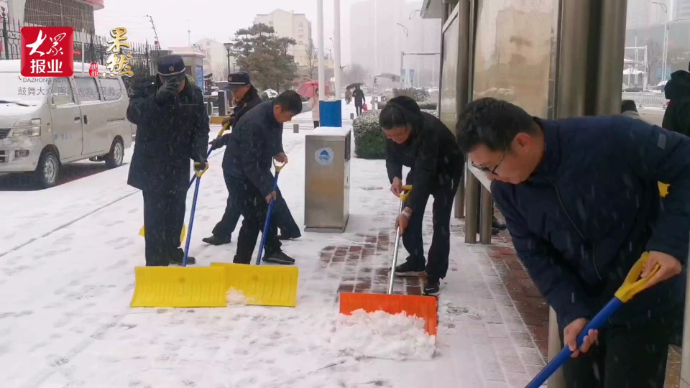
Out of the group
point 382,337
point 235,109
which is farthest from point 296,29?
point 382,337

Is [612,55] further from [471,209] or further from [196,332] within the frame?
[471,209]

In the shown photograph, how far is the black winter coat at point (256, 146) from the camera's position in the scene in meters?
5.42

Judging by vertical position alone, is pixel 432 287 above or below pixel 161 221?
below

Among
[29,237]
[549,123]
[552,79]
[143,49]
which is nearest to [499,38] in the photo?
[552,79]

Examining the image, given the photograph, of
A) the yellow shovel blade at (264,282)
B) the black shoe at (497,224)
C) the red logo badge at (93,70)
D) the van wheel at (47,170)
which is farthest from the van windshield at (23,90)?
the black shoe at (497,224)

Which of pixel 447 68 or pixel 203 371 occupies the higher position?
pixel 447 68

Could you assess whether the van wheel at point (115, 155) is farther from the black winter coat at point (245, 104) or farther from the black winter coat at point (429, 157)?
the black winter coat at point (429, 157)

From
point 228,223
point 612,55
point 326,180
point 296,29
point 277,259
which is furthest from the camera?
point 296,29

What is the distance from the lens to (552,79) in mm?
3301

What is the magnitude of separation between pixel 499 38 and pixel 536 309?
2080mm

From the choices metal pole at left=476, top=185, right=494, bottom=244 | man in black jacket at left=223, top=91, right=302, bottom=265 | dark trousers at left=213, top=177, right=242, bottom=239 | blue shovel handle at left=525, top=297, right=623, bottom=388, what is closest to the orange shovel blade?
man in black jacket at left=223, top=91, right=302, bottom=265

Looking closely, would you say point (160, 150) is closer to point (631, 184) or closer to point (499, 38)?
point (499, 38)

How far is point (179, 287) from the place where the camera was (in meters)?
4.98

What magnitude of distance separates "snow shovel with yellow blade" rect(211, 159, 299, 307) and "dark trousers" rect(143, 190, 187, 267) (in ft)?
2.70
